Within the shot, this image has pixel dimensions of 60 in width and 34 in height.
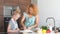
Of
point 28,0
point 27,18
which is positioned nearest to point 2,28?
point 28,0

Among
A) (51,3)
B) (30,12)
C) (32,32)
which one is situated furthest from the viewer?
(51,3)

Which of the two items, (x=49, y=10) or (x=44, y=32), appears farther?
(x=49, y=10)

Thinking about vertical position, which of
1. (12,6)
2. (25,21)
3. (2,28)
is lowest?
(2,28)

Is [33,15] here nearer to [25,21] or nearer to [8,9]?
[25,21]

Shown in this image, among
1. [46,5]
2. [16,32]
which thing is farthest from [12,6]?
[16,32]

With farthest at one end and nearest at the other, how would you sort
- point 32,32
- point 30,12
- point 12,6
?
point 12,6, point 30,12, point 32,32

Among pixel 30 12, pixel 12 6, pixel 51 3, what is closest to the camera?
pixel 30 12

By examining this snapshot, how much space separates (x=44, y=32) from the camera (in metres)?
2.90

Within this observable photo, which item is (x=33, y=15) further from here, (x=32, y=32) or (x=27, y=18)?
(x=32, y=32)

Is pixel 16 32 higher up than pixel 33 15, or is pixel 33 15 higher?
pixel 33 15

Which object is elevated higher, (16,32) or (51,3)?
(51,3)

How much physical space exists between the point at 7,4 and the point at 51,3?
139 cm

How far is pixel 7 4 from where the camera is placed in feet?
16.3

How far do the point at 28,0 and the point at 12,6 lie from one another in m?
0.56
